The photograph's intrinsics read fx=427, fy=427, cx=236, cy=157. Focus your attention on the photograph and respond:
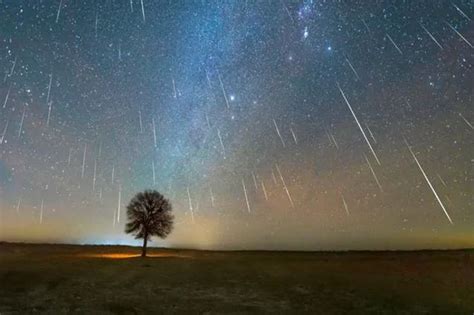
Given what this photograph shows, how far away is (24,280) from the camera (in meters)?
30.0

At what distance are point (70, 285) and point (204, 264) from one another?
16461 mm

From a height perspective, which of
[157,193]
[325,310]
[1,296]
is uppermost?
[157,193]

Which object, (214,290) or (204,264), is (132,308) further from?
(204,264)

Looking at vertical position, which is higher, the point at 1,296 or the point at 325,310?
the point at 1,296

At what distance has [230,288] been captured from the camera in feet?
98.0

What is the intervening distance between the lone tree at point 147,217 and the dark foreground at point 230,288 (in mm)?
14419

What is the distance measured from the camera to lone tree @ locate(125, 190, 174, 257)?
185ft

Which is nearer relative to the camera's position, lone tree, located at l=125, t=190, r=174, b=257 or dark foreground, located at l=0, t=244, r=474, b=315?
dark foreground, located at l=0, t=244, r=474, b=315

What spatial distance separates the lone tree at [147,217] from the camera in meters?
56.5

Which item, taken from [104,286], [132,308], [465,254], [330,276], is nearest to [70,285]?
[104,286]

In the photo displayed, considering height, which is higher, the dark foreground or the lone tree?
the lone tree

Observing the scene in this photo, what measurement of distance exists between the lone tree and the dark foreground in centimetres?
1442

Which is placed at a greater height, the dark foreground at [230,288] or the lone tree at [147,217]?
the lone tree at [147,217]

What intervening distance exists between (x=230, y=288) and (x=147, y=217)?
2915 cm
